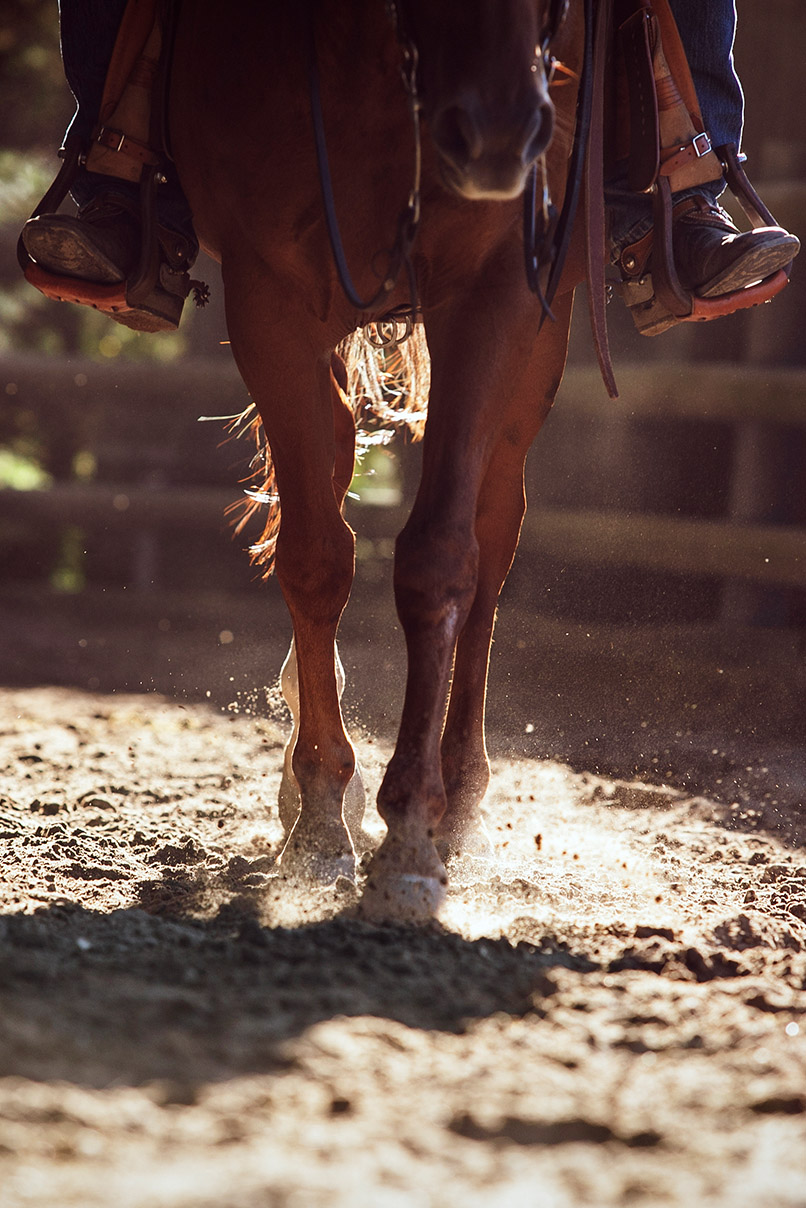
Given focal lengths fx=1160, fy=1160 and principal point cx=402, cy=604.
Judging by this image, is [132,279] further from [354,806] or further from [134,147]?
[354,806]

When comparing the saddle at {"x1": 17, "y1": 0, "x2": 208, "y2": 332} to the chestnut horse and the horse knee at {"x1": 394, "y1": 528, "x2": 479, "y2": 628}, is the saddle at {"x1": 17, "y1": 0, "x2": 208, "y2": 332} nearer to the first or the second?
the chestnut horse

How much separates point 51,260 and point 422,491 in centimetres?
115

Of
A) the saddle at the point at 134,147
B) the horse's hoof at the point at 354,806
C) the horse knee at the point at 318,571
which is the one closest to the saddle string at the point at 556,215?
the horse knee at the point at 318,571

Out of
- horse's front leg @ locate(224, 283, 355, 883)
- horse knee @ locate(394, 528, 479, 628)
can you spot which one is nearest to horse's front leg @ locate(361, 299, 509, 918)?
horse knee @ locate(394, 528, 479, 628)

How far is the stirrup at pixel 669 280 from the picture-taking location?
8.68ft

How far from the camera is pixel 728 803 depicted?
3.32 meters

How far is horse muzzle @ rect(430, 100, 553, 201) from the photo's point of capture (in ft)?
5.59

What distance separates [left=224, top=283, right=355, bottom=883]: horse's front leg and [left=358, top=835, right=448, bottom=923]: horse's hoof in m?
0.24

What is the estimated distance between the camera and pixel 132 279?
2.72 meters

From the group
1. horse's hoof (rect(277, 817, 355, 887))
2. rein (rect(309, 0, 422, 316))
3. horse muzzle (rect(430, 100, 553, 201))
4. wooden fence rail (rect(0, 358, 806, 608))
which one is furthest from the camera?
wooden fence rail (rect(0, 358, 806, 608))

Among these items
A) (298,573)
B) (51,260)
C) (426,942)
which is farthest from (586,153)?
(426,942)

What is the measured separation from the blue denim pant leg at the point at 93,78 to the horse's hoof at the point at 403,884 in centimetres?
165

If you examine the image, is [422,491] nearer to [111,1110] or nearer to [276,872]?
[276,872]

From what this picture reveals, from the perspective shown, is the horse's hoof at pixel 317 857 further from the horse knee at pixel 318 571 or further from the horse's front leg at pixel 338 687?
the horse knee at pixel 318 571
